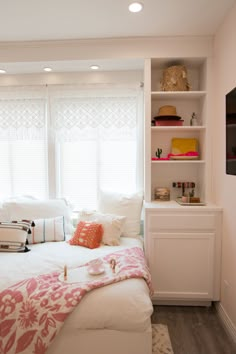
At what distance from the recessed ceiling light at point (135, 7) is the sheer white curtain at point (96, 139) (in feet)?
3.00

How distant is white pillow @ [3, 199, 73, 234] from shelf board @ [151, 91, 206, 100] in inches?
62.5

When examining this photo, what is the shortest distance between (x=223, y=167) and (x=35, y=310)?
1.87 metres

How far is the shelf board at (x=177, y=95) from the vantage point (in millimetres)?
2473

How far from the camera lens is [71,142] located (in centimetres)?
295

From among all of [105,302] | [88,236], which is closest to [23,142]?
[88,236]

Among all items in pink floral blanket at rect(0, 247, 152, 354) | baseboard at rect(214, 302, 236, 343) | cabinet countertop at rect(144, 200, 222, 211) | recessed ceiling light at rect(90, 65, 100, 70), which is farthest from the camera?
recessed ceiling light at rect(90, 65, 100, 70)

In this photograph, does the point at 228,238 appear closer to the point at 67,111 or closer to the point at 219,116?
the point at 219,116

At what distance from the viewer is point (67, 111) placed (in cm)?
292

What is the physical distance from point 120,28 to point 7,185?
218 centimetres

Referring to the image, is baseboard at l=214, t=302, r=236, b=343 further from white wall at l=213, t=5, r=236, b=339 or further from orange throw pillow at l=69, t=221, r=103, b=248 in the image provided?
orange throw pillow at l=69, t=221, r=103, b=248

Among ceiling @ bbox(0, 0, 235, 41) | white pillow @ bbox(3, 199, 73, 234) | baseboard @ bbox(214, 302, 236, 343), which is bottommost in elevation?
baseboard @ bbox(214, 302, 236, 343)

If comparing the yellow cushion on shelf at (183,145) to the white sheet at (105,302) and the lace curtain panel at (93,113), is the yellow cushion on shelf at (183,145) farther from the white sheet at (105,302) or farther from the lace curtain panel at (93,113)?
the white sheet at (105,302)

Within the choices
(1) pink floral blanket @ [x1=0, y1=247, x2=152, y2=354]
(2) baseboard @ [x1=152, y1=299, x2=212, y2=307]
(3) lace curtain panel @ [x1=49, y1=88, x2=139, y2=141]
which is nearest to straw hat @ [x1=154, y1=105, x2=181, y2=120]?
(3) lace curtain panel @ [x1=49, y1=88, x2=139, y2=141]

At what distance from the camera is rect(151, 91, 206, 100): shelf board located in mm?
2473
